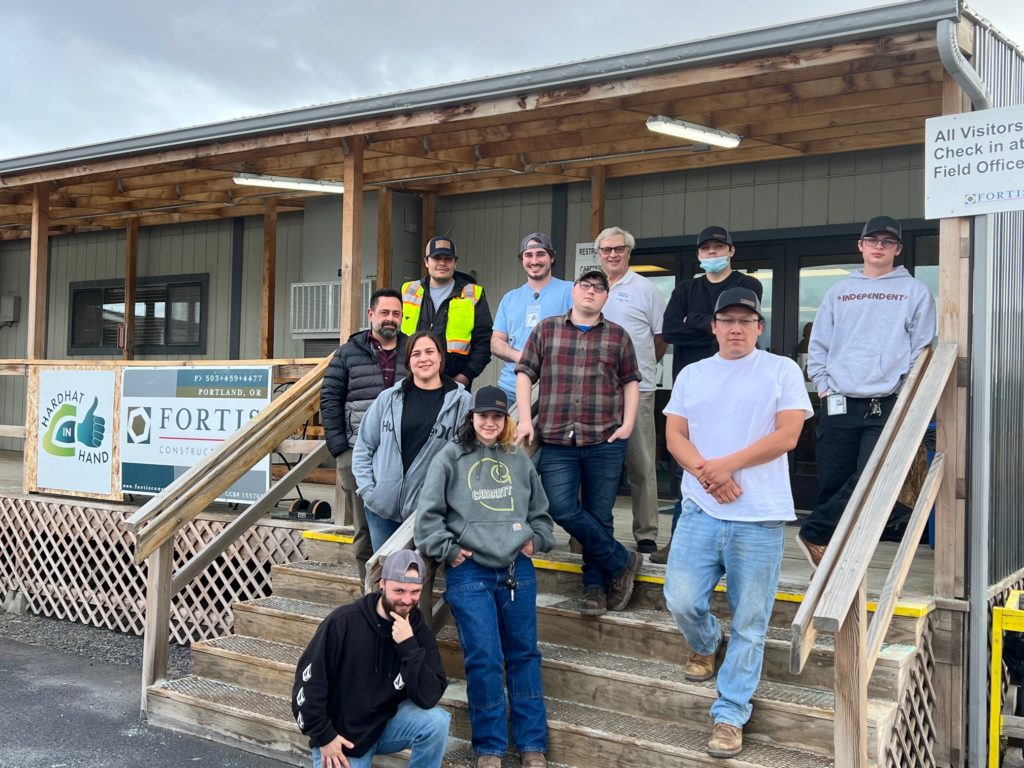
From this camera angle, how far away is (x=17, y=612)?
8.89m

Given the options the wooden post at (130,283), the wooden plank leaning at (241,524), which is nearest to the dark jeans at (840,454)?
the wooden plank leaning at (241,524)

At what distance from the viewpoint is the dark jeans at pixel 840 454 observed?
4.96 meters

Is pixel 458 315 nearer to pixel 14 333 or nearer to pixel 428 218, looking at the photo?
pixel 428 218

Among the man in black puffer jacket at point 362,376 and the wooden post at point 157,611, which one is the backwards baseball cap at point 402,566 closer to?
the man in black puffer jacket at point 362,376

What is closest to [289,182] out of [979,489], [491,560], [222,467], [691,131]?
[222,467]

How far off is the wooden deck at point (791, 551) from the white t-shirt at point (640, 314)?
3.99 ft

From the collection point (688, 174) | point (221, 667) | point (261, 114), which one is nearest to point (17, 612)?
point (221, 667)

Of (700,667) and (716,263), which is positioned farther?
(716,263)

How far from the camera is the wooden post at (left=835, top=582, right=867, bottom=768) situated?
3676 millimetres

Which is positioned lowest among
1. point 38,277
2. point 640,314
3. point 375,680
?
point 375,680

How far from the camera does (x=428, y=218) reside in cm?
1038

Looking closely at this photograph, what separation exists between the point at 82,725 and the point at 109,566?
2773 mm

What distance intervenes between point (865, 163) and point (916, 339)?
11.5ft

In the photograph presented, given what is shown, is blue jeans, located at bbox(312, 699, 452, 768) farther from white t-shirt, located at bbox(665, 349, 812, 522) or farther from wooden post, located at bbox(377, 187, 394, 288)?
wooden post, located at bbox(377, 187, 394, 288)
